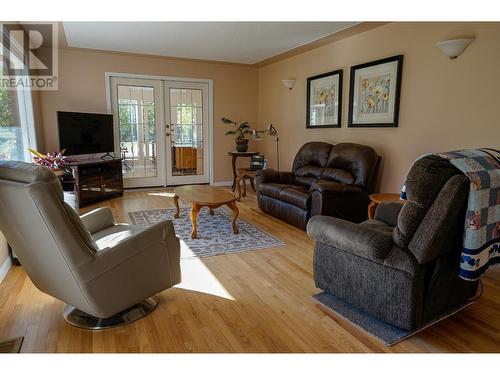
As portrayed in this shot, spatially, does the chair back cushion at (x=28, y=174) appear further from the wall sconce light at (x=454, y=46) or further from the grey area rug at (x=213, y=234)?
the wall sconce light at (x=454, y=46)

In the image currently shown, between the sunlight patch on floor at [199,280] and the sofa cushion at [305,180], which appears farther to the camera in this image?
the sofa cushion at [305,180]

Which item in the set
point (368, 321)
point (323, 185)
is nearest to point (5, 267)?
point (368, 321)

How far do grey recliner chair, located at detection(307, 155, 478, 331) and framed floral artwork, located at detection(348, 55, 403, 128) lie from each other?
230 cm

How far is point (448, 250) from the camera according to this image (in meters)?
1.84

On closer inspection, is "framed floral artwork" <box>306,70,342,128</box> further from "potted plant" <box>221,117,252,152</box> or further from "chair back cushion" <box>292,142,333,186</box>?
"potted plant" <box>221,117,252,152</box>

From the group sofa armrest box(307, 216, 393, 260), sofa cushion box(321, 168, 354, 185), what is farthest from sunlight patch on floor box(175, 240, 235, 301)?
sofa cushion box(321, 168, 354, 185)

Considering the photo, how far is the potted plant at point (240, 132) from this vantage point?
6164 millimetres

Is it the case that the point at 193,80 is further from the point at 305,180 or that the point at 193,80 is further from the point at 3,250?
the point at 3,250

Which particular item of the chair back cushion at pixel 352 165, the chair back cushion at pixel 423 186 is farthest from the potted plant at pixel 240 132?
the chair back cushion at pixel 423 186

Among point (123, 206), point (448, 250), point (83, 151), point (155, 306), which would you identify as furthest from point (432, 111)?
point (83, 151)

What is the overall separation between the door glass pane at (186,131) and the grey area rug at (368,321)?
4.68m

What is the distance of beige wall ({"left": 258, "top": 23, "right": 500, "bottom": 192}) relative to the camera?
2.96m

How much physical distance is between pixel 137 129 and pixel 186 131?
2.96 feet
